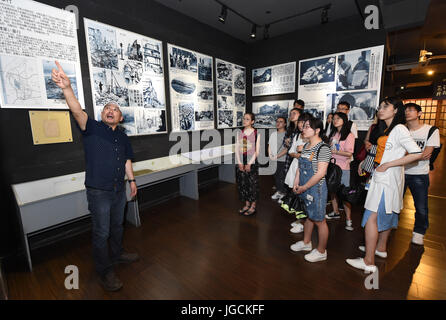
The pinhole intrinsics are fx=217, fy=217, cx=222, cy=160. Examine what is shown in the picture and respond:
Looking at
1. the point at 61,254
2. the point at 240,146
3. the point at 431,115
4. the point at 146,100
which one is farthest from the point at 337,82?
the point at 431,115

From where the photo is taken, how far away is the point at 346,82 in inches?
166

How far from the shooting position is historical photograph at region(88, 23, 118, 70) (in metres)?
2.81

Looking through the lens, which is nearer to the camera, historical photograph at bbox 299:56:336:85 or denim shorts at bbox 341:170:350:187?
A: denim shorts at bbox 341:170:350:187

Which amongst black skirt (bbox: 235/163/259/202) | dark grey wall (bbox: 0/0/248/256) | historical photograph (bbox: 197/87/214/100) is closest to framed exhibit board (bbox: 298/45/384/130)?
historical photograph (bbox: 197/87/214/100)

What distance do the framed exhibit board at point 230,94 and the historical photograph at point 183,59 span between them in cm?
72

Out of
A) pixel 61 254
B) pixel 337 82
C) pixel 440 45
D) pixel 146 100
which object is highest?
→ pixel 440 45

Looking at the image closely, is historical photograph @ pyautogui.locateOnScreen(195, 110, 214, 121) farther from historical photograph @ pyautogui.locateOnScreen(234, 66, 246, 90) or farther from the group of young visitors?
the group of young visitors

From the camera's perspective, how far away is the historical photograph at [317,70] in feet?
14.4

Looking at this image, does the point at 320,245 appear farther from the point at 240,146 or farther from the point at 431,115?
the point at 431,115

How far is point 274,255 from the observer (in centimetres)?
233

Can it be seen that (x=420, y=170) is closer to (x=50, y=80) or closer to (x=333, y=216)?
(x=333, y=216)

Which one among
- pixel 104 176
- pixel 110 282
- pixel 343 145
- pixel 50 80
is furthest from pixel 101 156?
pixel 343 145

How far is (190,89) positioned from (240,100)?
1.72 metres

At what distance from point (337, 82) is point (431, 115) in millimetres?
13862
